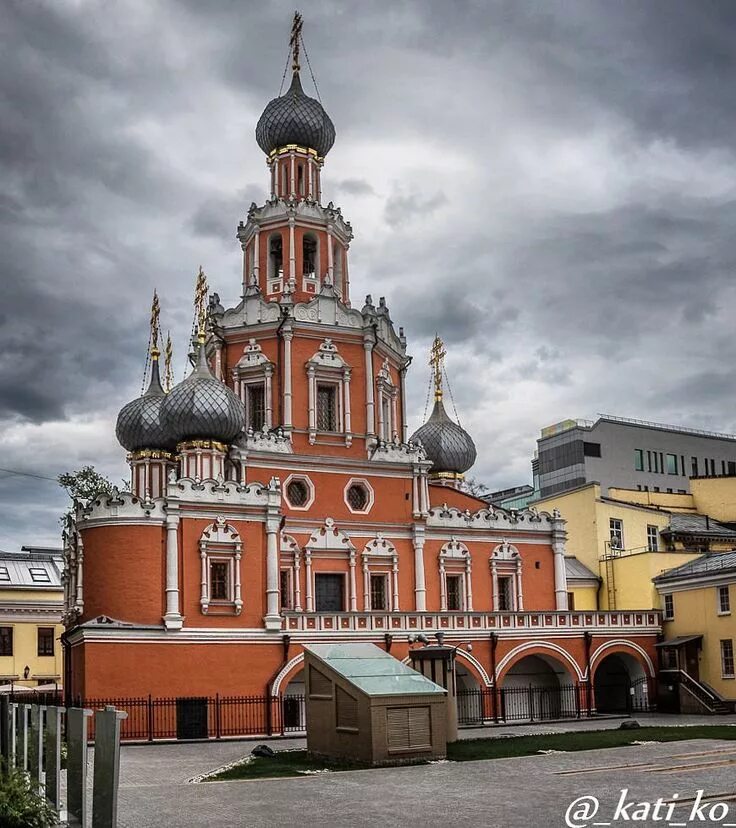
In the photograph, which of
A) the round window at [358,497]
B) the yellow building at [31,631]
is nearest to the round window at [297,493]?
the round window at [358,497]

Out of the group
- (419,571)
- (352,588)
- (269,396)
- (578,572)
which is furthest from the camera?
(578,572)

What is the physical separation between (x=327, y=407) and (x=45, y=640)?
58.3ft

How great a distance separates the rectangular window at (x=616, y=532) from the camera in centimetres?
4941

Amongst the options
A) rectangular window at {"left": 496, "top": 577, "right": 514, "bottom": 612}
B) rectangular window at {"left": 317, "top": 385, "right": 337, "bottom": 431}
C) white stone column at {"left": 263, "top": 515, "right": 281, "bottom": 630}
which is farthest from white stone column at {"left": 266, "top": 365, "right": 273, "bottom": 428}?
rectangular window at {"left": 496, "top": 577, "right": 514, "bottom": 612}

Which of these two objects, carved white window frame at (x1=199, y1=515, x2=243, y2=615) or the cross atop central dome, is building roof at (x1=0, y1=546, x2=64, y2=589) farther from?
the cross atop central dome

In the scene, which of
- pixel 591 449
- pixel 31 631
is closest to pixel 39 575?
pixel 31 631

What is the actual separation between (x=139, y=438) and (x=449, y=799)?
28.4m

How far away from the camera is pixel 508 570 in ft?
135

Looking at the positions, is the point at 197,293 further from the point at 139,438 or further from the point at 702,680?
the point at 702,680

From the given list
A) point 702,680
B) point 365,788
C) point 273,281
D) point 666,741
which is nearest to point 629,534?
point 702,680

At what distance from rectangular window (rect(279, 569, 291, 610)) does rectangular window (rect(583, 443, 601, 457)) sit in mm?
32412

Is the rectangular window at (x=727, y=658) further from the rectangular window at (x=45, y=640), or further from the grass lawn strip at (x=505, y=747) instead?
the rectangular window at (x=45, y=640)

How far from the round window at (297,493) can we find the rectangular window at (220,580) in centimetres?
425

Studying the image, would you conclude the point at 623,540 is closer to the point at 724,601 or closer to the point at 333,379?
the point at 724,601
